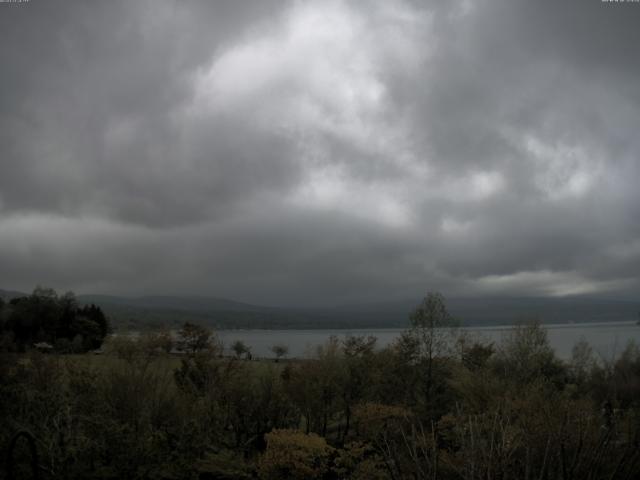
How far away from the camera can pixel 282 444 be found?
1914cm

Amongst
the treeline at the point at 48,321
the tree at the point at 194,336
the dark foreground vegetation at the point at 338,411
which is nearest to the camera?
the dark foreground vegetation at the point at 338,411

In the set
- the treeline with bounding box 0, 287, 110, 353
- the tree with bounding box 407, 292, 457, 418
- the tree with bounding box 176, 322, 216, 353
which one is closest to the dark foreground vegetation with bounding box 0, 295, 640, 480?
the tree with bounding box 407, 292, 457, 418

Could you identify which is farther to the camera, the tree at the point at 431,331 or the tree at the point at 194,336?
the tree at the point at 194,336

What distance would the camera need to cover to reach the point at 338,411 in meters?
32.4

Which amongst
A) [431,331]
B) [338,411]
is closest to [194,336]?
[338,411]

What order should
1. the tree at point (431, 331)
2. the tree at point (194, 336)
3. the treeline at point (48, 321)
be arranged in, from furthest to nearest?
the treeline at point (48, 321)
the tree at point (194, 336)
the tree at point (431, 331)

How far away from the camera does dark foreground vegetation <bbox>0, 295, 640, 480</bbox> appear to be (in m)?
8.00

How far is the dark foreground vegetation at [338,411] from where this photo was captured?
800 cm

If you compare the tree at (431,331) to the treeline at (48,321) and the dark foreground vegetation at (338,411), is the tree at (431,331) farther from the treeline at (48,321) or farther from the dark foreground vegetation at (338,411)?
the treeline at (48,321)

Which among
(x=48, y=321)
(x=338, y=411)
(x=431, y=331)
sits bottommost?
(x=338, y=411)

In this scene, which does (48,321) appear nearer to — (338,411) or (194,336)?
(194,336)

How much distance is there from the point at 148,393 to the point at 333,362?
14.5m

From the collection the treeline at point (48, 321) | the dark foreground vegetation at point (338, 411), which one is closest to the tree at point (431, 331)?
the dark foreground vegetation at point (338, 411)

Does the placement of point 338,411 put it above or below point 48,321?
below
